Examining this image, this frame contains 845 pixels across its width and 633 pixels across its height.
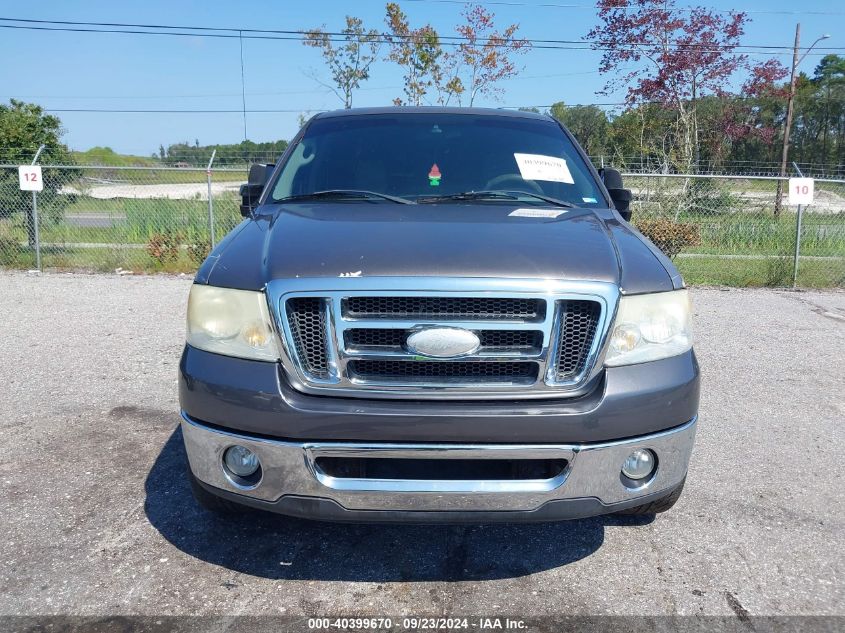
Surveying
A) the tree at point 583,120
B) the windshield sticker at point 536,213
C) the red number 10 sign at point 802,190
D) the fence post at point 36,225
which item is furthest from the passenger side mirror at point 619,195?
the tree at point 583,120

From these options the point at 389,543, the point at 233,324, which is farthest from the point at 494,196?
the point at 389,543

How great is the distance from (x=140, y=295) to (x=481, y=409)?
25.5ft

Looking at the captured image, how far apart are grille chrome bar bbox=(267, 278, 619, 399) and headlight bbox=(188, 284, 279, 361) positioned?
0.06 m

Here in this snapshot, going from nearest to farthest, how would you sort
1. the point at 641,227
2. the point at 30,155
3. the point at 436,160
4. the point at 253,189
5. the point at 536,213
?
the point at 536,213 → the point at 436,160 → the point at 253,189 → the point at 641,227 → the point at 30,155

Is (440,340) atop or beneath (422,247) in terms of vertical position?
beneath

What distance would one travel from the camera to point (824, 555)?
2.89m

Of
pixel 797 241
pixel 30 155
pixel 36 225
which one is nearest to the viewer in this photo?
pixel 797 241

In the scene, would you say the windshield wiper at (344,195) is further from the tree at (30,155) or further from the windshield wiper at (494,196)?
the tree at (30,155)

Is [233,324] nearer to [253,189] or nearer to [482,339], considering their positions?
[482,339]

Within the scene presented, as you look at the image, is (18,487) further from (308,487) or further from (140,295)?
(140,295)

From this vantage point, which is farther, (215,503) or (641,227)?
(641,227)

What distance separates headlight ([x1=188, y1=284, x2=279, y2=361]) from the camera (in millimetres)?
2369

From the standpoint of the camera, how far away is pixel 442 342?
2.30 m

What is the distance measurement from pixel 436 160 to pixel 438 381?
5.39ft
